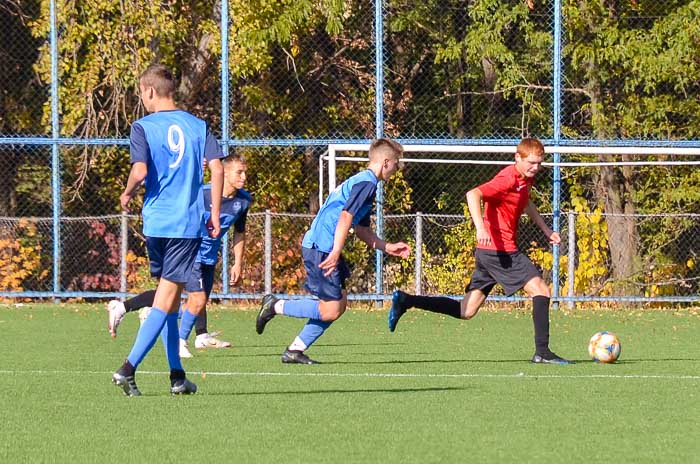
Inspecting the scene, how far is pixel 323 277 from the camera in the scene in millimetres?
10570

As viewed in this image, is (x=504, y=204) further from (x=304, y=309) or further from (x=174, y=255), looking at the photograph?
(x=174, y=255)

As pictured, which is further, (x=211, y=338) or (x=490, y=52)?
(x=490, y=52)

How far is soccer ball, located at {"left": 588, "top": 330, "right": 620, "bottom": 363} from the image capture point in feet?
35.6

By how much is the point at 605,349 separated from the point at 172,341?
3.71 metres

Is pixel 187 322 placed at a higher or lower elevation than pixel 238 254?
lower

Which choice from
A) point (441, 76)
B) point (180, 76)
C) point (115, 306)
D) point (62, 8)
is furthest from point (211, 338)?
point (441, 76)

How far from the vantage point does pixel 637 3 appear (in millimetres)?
20578

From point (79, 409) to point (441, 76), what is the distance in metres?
16.1

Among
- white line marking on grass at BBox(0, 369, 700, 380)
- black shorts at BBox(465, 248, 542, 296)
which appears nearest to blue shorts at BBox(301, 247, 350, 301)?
white line marking on grass at BBox(0, 369, 700, 380)

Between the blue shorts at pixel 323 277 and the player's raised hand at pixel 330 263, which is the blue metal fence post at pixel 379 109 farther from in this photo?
the player's raised hand at pixel 330 263

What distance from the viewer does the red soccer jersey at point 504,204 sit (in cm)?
1122

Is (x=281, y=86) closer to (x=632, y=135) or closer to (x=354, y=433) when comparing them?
(x=632, y=135)

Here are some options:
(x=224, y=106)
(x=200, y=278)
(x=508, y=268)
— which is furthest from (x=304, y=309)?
(x=224, y=106)

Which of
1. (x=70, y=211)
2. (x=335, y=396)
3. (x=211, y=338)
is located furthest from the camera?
(x=70, y=211)
